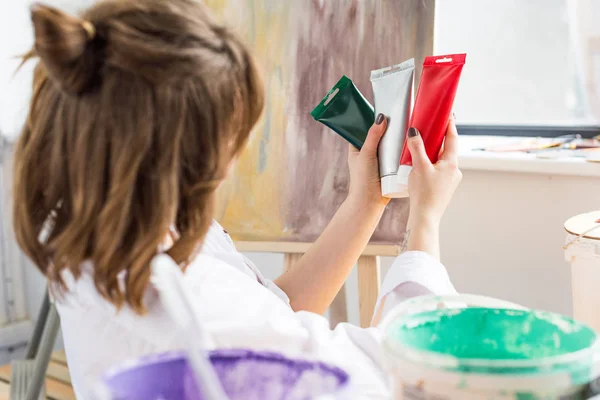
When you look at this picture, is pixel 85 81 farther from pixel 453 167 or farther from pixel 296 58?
pixel 296 58

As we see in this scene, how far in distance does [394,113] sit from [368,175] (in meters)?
0.10

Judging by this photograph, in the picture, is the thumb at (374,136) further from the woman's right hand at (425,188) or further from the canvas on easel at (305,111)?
the canvas on easel at (305,111)

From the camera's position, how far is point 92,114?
512mm

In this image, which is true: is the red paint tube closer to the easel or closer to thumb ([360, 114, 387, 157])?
thumb ([360, 114, 387, 157])

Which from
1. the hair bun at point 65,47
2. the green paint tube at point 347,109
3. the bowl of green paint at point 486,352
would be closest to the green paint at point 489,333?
the bowl of green paint at point 486,352

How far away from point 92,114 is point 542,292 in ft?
3.63

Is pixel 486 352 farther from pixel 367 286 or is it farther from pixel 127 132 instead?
pixel 367 286

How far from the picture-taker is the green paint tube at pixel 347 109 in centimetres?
96

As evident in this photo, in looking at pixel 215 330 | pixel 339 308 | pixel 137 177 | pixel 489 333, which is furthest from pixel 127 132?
pixel 339 308

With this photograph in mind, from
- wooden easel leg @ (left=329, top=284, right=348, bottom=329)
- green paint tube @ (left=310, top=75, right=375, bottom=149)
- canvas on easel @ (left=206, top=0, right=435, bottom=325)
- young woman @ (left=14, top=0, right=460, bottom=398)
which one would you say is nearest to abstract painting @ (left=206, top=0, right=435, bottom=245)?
canvas on easel @ (left=206, top=0, right=435, bottom=325)

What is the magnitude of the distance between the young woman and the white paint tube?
1.13ft

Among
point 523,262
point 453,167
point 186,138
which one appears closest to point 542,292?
point 523,262

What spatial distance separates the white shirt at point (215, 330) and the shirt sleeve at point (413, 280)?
3.9 inches

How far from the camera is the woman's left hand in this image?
0.94m
